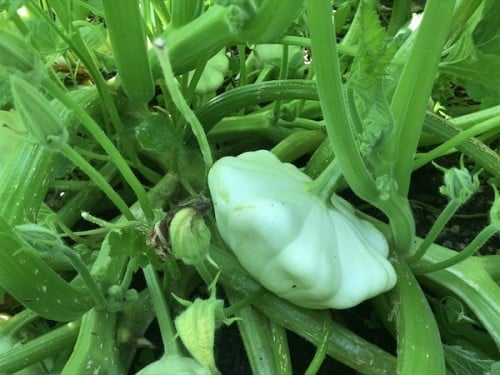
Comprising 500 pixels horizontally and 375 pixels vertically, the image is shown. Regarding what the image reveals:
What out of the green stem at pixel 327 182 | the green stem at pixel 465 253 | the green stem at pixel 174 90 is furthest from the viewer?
the green stem at pixel 327 182

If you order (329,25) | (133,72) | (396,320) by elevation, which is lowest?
(396,320)

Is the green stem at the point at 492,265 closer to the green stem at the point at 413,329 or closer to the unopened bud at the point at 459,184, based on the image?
the green stem at the point at 413,329

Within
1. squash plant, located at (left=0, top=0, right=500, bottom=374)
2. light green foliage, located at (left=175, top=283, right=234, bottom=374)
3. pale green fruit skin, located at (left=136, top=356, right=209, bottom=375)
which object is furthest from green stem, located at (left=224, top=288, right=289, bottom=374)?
light green foliage, located at (left=175, top=283, right=234, bottom=374)

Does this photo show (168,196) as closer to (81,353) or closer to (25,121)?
(81,353)

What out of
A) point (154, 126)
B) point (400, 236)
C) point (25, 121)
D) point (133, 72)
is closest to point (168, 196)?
point (154, 126)

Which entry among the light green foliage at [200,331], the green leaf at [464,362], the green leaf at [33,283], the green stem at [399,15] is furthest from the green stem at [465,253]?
the green stem at [399,15]

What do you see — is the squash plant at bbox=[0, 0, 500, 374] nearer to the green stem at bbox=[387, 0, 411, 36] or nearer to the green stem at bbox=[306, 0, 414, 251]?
the green stem at bbox=[306, 0, 414, 251]
